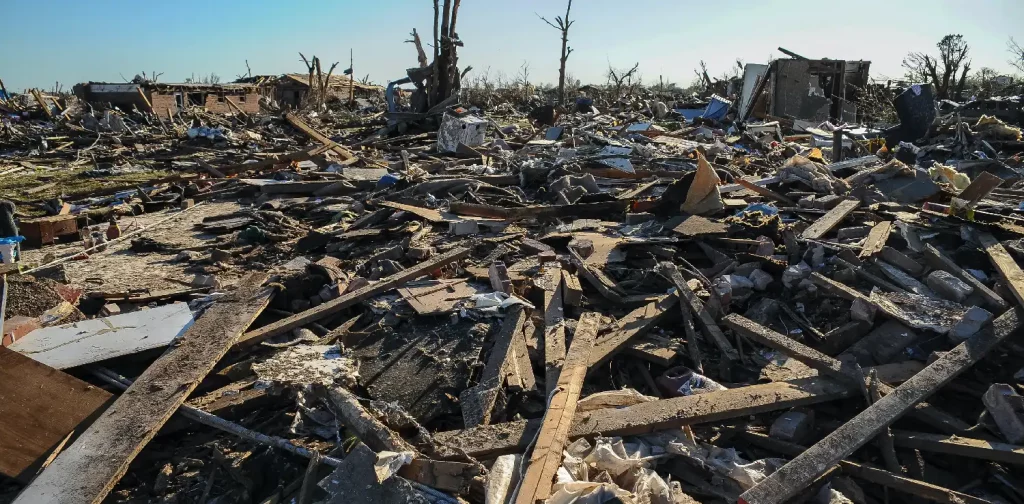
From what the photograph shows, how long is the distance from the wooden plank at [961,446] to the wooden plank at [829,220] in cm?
300

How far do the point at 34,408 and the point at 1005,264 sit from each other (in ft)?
21.6

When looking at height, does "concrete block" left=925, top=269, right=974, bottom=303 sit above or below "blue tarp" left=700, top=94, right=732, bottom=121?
below

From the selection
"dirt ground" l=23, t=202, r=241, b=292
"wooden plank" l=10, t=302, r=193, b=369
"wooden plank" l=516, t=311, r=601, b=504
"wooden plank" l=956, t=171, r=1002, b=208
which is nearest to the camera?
"wooden plank" l=516, t=311, r=601, b=504

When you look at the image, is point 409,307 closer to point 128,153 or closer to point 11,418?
point 11,418

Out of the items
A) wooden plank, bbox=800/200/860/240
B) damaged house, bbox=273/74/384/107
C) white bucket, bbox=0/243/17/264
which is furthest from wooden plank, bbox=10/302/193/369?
damaged house, bbox=273/74/384/107

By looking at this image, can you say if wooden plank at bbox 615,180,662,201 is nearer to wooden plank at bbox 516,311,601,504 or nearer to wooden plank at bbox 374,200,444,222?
wooden plank at bbox 374,200,444,222

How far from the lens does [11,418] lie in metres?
3.33

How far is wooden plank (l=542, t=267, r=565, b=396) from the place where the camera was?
3.81 metres

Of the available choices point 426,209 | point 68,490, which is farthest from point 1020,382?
point 426,209

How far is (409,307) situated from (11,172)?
43.3 feet

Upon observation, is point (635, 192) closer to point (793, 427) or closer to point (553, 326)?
point (553, 326)

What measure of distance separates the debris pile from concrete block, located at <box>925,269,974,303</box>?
0.07 feet

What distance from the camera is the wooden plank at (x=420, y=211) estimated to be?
768cm

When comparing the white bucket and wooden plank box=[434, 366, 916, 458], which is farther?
the white bucket
